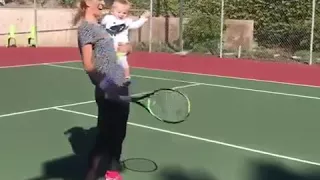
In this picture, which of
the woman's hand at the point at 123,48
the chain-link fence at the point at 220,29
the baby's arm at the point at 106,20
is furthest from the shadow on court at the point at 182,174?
the chain-link fence at the point at 220,29

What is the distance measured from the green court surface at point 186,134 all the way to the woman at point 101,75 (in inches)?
25.2

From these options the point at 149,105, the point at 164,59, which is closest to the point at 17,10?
the point at 164,59

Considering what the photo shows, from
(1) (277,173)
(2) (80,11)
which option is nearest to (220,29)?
(1) (277,173)

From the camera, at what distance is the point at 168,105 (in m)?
5.17

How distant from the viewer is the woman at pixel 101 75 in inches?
170

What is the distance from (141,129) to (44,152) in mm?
1563

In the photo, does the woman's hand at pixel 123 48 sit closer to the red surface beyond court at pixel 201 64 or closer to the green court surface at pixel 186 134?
the green court surface at pixel 186 134

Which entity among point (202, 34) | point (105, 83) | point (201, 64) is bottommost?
point (201, 64)

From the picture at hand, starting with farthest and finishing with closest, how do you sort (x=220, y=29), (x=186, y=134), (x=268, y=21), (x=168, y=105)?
(x=268, y=21) < (x=220, y=29) < (x=186, y=134) < (x=168, y=105)

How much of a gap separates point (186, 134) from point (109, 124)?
254 cm

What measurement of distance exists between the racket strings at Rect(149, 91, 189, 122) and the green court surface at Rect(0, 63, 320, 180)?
578 mm

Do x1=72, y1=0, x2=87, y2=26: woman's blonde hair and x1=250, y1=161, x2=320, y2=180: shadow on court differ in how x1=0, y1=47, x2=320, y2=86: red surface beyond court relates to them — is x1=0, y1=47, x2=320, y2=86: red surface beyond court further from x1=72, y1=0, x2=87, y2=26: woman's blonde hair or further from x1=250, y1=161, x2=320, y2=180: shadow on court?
x1=72, y1=0, x2=87, y2=26: woman's blonde hair

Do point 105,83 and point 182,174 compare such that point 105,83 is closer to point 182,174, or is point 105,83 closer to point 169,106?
point 169,106

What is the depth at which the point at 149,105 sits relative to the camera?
202 inches
